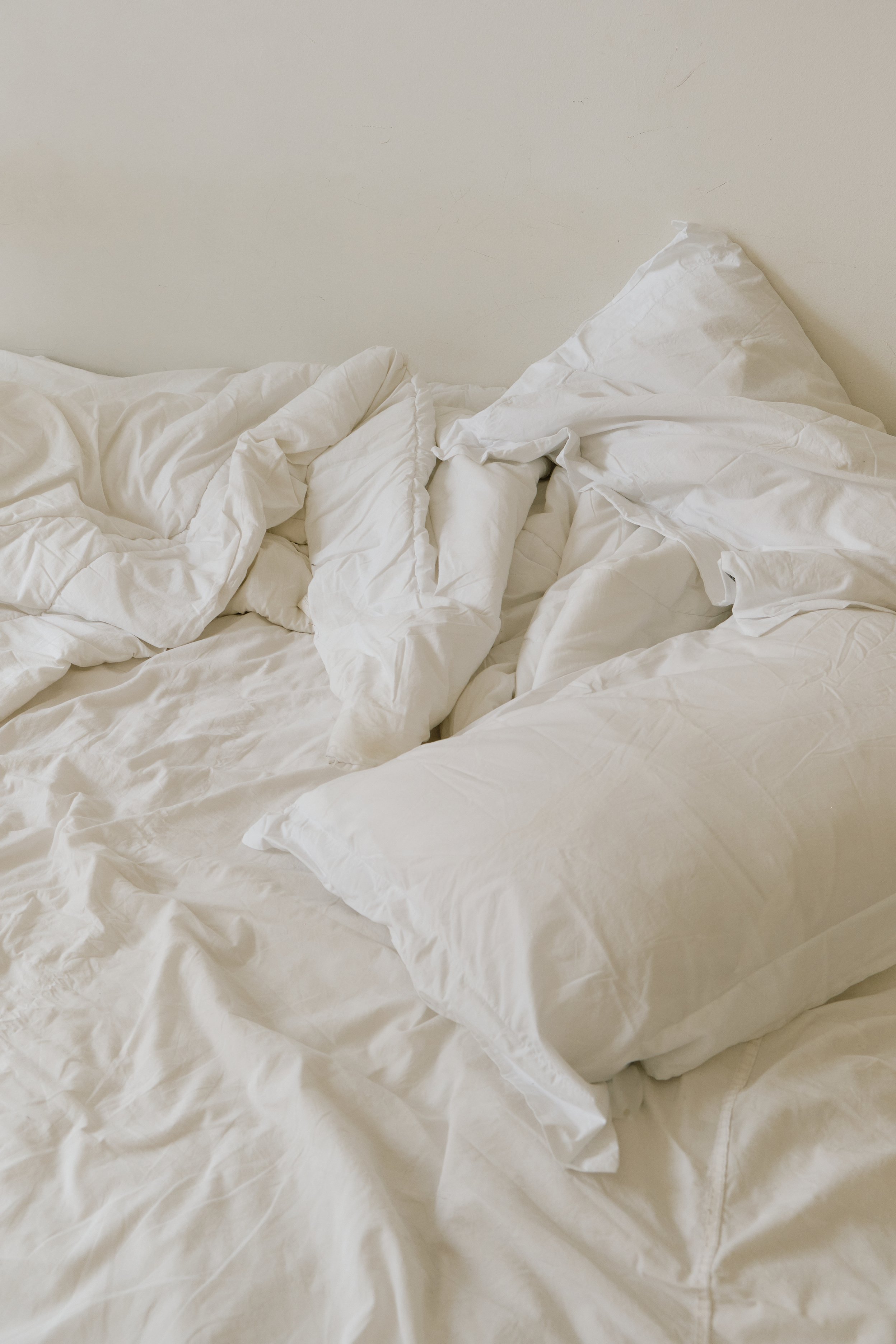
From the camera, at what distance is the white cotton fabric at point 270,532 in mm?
1108

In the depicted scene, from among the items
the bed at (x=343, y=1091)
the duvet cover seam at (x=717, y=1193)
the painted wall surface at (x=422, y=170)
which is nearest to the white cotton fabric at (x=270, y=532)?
the bed at (x=343, y=1091)

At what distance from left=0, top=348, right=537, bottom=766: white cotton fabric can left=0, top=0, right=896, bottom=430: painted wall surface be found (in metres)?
0.20

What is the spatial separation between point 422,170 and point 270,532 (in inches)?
23.5

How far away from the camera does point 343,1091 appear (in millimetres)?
703

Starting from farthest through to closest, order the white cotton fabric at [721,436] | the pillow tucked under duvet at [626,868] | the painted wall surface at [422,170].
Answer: the painted wall surface at [422,170]
the white cotton fabric at [721,436]
the pillow tucked under duvet at [626,868]

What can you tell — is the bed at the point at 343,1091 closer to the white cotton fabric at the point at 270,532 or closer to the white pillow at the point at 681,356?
the white cotton fabric at the point at 270,532

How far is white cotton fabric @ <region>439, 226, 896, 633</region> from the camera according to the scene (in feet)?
3.52

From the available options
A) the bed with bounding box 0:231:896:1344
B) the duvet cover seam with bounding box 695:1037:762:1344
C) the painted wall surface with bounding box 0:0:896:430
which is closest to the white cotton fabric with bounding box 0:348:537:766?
the bed with bounding box 0:231:896:1344

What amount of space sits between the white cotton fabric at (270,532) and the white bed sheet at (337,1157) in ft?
0.90

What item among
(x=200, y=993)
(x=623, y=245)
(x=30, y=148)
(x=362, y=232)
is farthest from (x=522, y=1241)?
(x=30, y=148)

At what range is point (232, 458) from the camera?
4.46 ft

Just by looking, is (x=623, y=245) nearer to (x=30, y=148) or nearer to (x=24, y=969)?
(x=30, y=148)

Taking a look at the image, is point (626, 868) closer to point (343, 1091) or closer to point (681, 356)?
point (343, 1091)

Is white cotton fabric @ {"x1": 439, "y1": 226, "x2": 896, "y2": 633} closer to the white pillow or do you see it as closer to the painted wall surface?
the white pillow
